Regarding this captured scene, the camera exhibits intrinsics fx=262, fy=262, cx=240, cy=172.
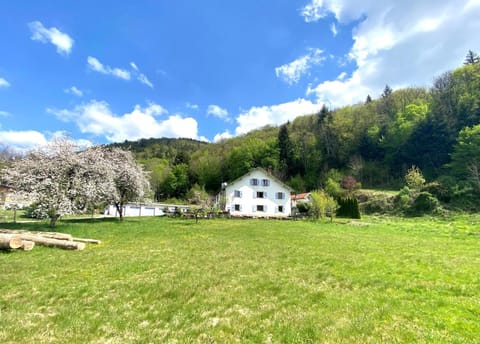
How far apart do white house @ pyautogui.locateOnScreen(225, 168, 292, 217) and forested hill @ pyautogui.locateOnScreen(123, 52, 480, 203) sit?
1859 centimetres

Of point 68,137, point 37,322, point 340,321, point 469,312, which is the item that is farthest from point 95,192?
point 469,312

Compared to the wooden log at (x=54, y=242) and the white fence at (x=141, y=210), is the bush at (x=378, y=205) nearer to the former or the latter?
the white fence at (x=141, y=210)

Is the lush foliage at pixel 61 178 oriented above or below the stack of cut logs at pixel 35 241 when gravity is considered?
above

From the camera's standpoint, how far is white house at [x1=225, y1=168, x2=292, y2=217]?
42500 millimetres

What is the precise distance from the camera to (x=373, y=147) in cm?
6262

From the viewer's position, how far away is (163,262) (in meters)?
9.74

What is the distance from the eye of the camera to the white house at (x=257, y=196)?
42.5 metres

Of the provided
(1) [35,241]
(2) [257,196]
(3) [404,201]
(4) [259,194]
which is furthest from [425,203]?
(1) [35,241]

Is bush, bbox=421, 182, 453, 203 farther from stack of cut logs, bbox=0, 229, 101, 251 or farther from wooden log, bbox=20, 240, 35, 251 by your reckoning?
wooden log, bbox=20, 240, 35, 251

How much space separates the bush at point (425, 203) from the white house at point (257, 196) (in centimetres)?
1802

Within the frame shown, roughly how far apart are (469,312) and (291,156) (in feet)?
212

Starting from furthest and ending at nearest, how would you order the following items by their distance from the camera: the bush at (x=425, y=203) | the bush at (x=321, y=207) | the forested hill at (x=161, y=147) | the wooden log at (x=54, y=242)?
the forested hill at (x=161, y=147)
the bush at (x=425, y=203)
the bush at (x=321, y=207)
the wooden log at (x=54, y=242)

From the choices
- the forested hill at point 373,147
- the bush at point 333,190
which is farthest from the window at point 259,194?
the forested hill at point 373,147

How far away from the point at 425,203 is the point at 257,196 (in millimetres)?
23756
